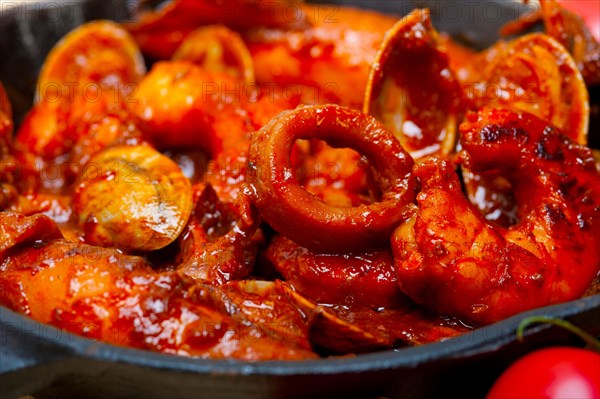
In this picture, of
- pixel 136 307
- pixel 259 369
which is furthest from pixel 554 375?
pixel 136 307

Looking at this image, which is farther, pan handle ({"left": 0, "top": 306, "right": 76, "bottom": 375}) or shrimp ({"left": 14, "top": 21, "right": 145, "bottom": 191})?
shrimp ({"left": 14, "top": 21, "right": 145, "bottom": 191})

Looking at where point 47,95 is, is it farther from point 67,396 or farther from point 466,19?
point 466,19

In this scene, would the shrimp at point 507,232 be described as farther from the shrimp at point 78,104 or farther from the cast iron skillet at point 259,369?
the shrimp at point 78,104

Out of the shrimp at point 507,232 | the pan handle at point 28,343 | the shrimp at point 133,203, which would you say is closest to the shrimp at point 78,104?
the shrimp at point 133,203

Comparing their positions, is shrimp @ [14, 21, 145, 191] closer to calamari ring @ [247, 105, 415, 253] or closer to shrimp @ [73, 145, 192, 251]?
shrimp @ [73, 145, 192, 251]

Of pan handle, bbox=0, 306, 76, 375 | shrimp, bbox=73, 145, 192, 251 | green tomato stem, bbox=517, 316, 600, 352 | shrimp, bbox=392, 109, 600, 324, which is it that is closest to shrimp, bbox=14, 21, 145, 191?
shrimp, bbox=73, 145, 192, 251

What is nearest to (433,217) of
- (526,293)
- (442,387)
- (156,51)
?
(526,293)

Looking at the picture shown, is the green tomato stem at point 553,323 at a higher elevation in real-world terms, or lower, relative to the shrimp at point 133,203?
higher
